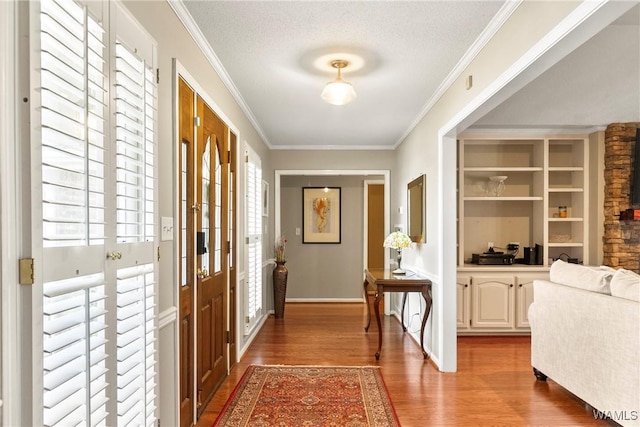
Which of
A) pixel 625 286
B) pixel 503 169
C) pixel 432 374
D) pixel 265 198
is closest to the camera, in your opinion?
pixel 625 286

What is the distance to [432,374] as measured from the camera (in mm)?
3615

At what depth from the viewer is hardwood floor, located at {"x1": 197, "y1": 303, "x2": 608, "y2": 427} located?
9.29 feet

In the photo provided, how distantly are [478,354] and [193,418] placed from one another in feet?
9.61

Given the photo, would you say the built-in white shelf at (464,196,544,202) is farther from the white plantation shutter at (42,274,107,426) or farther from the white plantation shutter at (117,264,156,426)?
the white plantation shutter at (42,274,107,426)

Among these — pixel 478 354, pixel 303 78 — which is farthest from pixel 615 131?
pixel 303 78

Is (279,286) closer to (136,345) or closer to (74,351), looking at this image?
(136,345)

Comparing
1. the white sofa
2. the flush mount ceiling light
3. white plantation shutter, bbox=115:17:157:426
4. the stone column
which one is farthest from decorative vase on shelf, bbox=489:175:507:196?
white plantation shutter, bbox=115:17:157:426

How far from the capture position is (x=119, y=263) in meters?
1.59

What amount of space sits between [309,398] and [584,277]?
2.22m

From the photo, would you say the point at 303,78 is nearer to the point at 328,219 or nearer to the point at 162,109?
the point at 162,109

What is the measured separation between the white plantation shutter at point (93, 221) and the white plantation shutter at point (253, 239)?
98.8 inches

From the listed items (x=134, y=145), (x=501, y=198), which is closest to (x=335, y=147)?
(x=501, y=198)

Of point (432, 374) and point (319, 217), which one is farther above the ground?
point (319, 217)

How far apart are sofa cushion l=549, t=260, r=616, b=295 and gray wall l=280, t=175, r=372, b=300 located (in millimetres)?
4166
